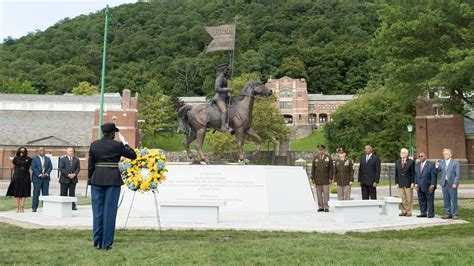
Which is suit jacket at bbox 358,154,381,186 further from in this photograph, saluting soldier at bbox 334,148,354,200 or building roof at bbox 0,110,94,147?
building roof at bbox 0,110,94,147

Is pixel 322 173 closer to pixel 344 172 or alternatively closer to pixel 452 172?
pixel 344 172

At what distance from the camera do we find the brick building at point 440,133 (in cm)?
4547

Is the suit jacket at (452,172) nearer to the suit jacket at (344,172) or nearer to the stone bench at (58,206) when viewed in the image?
the suit jacket at (344,172)

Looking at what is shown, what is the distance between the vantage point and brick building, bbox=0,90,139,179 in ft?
162

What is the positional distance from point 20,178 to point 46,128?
42.0 m

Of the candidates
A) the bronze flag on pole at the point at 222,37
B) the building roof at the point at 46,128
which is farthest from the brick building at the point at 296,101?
the bronze flag on pole at the point at 222,37

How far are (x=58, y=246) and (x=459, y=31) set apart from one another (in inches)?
943

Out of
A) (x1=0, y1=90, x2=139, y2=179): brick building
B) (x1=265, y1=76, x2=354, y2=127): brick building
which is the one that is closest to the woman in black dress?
(x1=0, y1=90, x2=139, y2=179): brick building

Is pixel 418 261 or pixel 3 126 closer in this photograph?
pixel 418 261

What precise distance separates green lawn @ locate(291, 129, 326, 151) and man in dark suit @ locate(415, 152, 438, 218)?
6776 cm

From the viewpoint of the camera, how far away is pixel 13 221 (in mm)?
11883

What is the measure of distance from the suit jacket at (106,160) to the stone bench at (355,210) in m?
5.94

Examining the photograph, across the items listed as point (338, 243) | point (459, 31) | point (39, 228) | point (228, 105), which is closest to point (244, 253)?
point (338, 243)

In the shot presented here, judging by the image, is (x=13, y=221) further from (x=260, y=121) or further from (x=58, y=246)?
(x=260, y=121)
